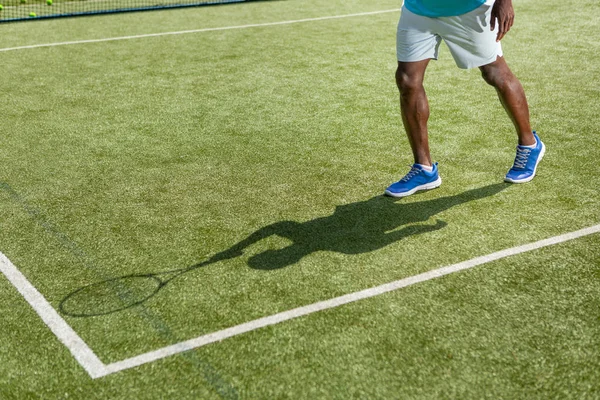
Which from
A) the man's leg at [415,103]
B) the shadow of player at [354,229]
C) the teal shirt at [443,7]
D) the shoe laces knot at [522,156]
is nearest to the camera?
the shadow of player at [354,229]

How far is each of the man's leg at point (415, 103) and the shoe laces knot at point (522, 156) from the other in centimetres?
64

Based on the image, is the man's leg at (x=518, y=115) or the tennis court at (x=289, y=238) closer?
the tennis court at (x=289, y=238)

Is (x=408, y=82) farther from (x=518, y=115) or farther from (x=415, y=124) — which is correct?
(x=518, y=115)

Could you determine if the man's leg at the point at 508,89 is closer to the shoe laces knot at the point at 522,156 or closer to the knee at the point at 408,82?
the shoe laces knot at the point at 522,156

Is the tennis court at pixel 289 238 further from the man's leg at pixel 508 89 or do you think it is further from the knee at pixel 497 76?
the knee at pixel 497 76

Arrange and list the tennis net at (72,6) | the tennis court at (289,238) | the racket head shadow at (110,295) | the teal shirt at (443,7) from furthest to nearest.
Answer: the tennis net at (72,6)
the teal shirt at (443,7)
the racket head shadow at (110,295)
the tennis court at (289,238)

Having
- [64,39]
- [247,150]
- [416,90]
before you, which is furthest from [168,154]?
[64,39]

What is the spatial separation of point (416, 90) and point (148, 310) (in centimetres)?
238

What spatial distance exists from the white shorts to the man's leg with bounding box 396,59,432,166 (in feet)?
0.22

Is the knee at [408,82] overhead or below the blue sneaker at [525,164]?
overhead

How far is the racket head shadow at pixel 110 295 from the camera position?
404 centimetres

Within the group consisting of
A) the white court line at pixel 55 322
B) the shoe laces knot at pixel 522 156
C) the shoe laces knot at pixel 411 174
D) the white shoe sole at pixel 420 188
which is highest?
the shoe laces knot at pixel 522 156

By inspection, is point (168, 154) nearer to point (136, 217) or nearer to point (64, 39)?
point (136, 217)

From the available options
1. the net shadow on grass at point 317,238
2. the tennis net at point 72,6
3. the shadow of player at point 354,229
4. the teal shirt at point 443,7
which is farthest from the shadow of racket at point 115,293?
the tennis net at point 72,6
